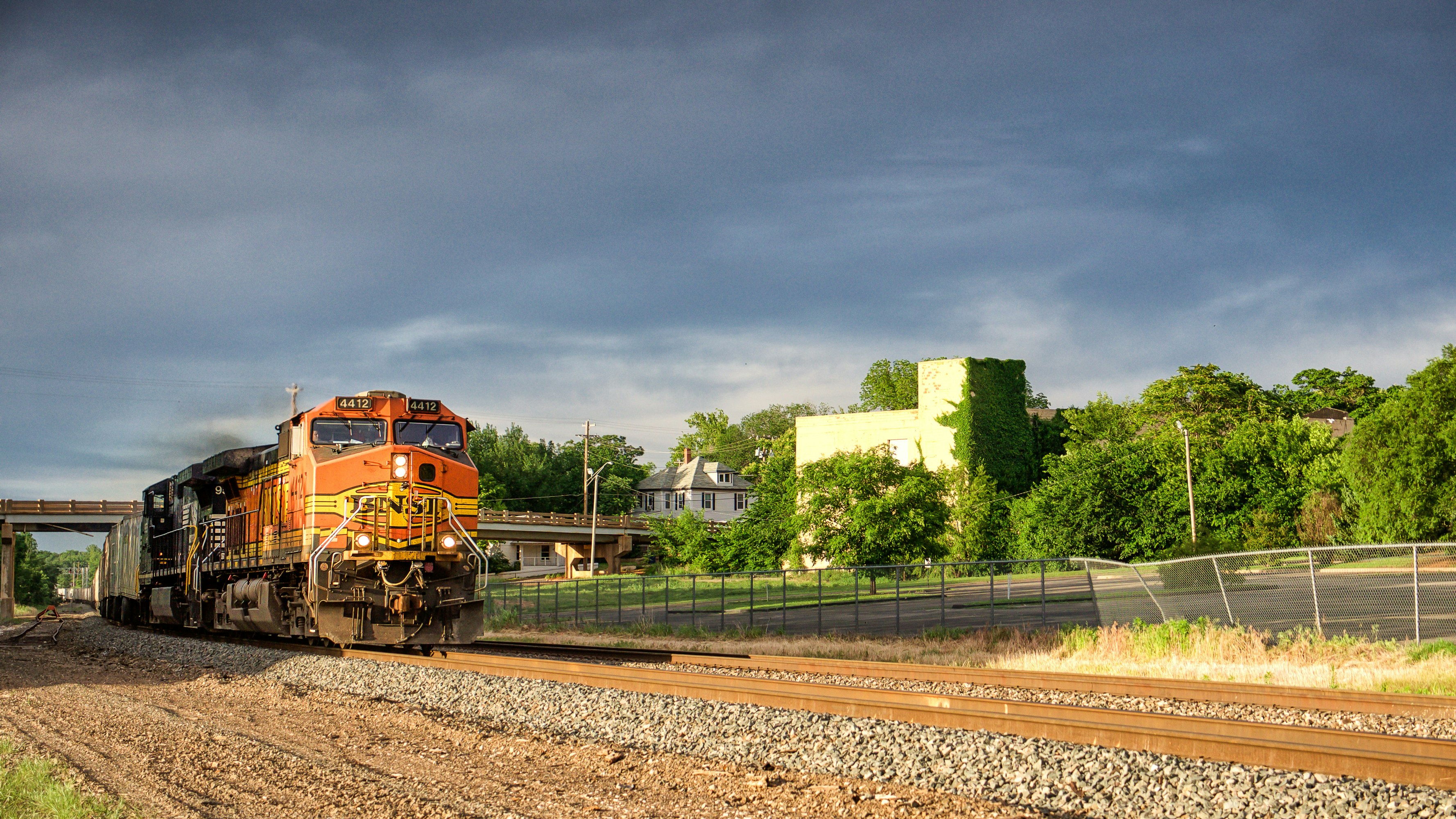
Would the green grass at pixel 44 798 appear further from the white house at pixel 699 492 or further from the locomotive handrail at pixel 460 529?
the white house at pixel 699 492

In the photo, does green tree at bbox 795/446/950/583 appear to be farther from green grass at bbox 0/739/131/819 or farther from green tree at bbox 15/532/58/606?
green tree at bbox 15/532/58/606

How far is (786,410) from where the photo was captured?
4904 inches

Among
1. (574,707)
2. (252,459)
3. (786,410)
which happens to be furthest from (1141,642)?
(786,410)

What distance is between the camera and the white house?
107938mm

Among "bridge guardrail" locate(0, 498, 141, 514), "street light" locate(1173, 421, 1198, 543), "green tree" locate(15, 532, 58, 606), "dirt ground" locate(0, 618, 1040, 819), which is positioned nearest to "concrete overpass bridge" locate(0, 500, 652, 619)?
"bridge guardrail" locate(0, 498, 141, 514)

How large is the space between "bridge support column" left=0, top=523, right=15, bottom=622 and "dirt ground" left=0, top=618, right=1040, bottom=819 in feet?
183

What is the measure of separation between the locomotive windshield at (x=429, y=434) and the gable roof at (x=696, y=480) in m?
88.8

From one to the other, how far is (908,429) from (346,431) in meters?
46.2

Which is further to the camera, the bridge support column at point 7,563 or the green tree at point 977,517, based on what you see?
the bridge support column at point 7,563

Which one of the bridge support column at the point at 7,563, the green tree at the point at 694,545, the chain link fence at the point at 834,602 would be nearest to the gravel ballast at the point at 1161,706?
the chain link fence at the point at 834,602

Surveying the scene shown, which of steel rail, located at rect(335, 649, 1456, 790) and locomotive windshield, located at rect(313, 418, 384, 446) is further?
locomotive windshield, located at rect(313, 418, 384, 446)

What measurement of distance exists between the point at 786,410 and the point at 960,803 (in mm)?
117019

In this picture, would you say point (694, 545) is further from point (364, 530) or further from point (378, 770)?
point (378, 770)

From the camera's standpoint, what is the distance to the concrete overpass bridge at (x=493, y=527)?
2468 inches
